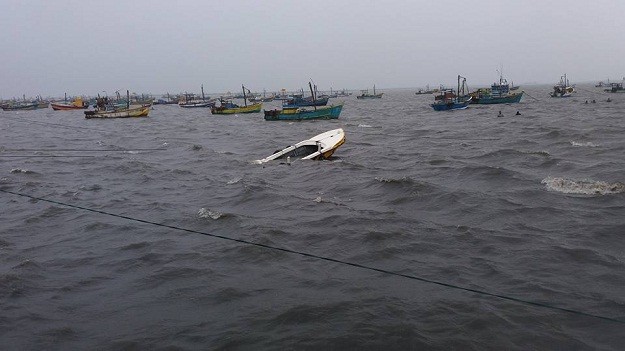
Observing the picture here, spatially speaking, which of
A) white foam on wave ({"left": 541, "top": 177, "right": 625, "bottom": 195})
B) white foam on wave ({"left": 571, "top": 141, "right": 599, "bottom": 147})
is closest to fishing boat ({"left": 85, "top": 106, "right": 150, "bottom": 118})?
white foam on wave ({"left": 571, "top": 141, "right": 599, "bottom": 147})

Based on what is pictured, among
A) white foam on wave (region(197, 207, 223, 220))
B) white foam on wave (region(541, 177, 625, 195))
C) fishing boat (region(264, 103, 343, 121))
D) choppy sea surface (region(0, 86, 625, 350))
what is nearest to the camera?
choppy sea surface (region(0, 86, 625, 350))

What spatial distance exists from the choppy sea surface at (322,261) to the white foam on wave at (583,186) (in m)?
0.09

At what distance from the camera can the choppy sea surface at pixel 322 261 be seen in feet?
22.6

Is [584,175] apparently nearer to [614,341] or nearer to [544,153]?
[544,153]

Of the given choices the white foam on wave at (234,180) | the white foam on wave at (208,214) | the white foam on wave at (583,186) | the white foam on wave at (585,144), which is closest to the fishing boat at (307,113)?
the white foam on wave at (585,144)

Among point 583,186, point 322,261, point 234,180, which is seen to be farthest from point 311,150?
point 322,261

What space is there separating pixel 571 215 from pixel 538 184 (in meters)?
4.11

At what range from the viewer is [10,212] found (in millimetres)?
14609

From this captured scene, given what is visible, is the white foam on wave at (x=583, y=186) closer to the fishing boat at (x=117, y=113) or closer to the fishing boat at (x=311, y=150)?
the fishing boat at (x=311, y=150)

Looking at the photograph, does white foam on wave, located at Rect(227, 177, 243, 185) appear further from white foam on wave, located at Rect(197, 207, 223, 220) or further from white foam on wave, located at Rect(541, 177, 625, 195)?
white foam on wave, located at Rect(541, 177, 625, 195)

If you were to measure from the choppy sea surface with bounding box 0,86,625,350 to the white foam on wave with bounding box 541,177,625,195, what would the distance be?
0.09m

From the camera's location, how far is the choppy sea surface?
6.88 m

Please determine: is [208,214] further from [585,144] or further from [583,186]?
[585,144]

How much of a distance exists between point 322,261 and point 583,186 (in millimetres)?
10819
